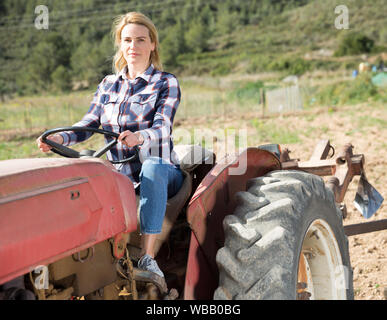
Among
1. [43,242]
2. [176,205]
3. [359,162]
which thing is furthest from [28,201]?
[359,162]

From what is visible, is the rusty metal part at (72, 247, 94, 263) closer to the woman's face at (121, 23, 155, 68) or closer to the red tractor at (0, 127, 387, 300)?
the red tractor at (0, 127, 387, 300)

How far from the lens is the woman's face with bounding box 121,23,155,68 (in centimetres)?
277

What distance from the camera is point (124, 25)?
2.82 meters

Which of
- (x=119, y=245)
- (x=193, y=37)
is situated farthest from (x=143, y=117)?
(x=193, y=37)

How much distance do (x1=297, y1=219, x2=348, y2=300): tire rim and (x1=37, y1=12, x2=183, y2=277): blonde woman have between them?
84 cm

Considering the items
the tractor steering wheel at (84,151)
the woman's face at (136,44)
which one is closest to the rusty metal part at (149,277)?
the tractor steering wheel at (84,151)

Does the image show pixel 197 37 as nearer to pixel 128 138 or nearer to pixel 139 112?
pixel 139 112

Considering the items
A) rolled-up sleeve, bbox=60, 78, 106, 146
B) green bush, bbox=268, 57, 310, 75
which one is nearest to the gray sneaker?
rolled-up sleeve, bbox=60, 78, 106, 146

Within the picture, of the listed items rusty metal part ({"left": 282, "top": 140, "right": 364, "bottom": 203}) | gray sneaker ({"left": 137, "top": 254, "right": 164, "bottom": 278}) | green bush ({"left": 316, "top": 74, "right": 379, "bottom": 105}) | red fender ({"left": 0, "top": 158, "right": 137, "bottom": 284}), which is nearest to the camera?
red fender ({"left": 0, "top": 158, "right": 137, "bottom": 284})

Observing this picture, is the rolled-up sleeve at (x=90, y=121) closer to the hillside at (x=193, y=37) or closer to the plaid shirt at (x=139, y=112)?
the plaid shirt at (x=139, y=112)

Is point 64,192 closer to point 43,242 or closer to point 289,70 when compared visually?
point 43,242

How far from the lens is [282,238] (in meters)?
2.16

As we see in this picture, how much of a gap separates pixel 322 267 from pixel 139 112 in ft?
4.56
